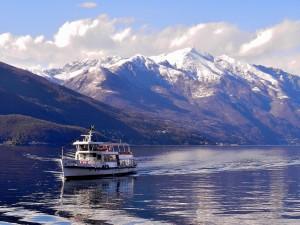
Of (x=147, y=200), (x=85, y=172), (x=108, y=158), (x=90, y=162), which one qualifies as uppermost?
(x=108, y=158)

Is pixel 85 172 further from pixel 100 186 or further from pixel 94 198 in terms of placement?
A: pixel 94 198

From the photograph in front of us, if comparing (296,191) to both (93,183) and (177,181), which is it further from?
(93,183)

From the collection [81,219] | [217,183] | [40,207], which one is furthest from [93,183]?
[81,219]

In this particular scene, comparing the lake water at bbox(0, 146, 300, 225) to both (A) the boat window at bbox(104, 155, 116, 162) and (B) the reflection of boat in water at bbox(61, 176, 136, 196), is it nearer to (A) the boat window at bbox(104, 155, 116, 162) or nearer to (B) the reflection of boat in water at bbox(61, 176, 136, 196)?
(B) the reflection of boat in water at bbox(61, 176, 136, 196)

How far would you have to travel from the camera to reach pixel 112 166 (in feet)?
646

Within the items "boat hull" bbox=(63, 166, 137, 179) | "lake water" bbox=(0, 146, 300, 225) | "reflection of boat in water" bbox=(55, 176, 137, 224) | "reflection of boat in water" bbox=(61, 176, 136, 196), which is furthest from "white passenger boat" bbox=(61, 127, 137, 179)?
"lake water" bbox=(0, 146, 300, 225)

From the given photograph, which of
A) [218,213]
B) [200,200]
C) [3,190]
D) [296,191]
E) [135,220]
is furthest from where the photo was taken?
[296,191]

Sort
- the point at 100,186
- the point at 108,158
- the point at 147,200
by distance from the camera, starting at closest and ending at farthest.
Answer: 1. the point at 147,200
2. the point at 100,186
3. the point at 108,158

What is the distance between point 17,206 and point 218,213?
35602 millimetres

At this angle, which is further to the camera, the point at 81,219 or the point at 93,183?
the point at 93,183

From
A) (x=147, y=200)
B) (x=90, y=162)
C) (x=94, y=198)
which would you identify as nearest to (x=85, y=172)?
(x=90, y=162)

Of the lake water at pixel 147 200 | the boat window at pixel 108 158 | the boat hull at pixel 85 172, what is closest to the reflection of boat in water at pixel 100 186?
the lake water at pixel 147 200

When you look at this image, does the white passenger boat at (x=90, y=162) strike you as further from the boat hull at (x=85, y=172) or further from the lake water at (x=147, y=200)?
the lake water at (x=147, y=200)

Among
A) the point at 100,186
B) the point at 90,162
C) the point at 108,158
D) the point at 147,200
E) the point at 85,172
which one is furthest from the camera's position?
the point at 108,158
